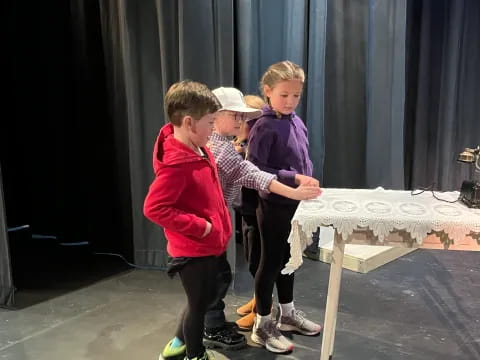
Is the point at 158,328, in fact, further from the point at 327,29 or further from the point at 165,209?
the point at 327,29

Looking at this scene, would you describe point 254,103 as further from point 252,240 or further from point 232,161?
point 252,240

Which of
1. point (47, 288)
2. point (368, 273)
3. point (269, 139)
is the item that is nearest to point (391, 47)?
point (368, 273)

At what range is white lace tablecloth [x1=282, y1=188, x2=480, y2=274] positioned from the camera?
1468 mm

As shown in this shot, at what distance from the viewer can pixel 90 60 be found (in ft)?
9.65

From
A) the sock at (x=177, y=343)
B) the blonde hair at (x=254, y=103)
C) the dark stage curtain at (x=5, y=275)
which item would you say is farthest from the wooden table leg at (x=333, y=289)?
the dark stage curtain at (x=5, y=275)

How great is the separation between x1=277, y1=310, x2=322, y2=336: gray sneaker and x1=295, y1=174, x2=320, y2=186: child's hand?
602 millimetres

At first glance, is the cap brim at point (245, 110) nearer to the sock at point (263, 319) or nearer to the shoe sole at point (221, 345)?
the sock at point (263, 319)

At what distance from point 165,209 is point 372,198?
662mm

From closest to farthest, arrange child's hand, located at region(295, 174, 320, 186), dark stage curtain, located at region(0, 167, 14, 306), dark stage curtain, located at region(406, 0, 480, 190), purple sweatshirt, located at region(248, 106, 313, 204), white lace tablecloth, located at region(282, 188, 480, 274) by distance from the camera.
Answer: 1. white lace tablecloth, located at region(282, 188, 480, 274)
2. child's hand, located at region(295, 174, 320, 186)
3. purple sweatshirt, located at region(248, 106, 313, 204)
4. dark stage curtain, located at region(0, 167, 14, 306)
5. dark stage curtain, located at region(406, 0, 480, 190)

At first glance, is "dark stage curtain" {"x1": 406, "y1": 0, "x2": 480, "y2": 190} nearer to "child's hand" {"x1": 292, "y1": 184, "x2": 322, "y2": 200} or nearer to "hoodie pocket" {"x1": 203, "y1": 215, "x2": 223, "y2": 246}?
"child's hand" {"x1": 292, "y1": 184, "x2": 322, "y2": 200}

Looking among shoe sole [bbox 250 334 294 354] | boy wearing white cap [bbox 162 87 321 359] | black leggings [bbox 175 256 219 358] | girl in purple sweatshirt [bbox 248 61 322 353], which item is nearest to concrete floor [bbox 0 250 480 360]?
shoe sole [bbox 250 334 294 354]

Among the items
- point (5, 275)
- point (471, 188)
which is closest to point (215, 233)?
point (471, 188)

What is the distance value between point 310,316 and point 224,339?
0.43m

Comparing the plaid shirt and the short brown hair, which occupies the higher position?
the short brown hair
